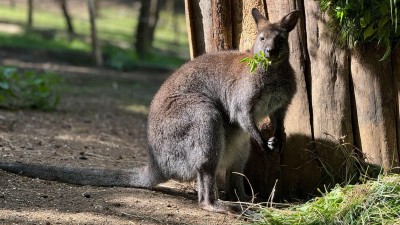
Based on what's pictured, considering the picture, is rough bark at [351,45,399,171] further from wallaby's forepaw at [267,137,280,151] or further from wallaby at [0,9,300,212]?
wallaby's forepaw at [267,137,280,151]

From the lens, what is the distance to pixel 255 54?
18.8 ft

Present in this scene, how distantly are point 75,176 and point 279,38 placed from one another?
6.37ft

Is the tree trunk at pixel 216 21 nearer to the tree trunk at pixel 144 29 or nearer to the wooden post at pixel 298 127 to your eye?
the wooden post at pixel 298 127

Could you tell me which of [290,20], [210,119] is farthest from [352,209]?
[290,20]

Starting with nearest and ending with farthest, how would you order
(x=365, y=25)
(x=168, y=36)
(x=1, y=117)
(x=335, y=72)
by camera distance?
(x=365, y=25) < (x=335, y=72) < (x=1, y=117) < (x=168, y=36)

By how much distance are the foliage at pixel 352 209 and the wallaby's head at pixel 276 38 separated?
112cm

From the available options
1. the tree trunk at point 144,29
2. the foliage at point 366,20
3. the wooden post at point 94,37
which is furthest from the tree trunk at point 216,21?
the tree trunk at point 144,29

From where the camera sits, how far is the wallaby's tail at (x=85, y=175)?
5984 mm

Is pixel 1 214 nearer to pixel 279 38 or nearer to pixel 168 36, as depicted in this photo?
pixel 279 38

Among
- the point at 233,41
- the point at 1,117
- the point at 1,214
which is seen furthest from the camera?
the point at 1,117

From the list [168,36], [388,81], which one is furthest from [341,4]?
[168,36]

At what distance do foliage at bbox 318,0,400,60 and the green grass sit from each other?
32.2 ft

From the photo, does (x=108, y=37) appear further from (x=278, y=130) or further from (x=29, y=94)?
(x=278, y=130)

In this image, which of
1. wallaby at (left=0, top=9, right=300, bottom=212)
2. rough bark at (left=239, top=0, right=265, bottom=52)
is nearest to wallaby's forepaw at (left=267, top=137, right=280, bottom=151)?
wallaby at (left=0, top=9, right=300, bottom=212)
